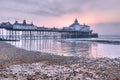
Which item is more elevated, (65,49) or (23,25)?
(23,25)

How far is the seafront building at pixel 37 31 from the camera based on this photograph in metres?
88.6

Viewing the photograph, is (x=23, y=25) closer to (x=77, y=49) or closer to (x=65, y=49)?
(x=65, y=49)

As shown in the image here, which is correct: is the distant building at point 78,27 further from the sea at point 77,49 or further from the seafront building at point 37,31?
the sea at point 77,49

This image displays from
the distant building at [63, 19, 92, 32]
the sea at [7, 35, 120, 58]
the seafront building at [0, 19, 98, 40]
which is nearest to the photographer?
the sea at [7, 35, 120, 58]

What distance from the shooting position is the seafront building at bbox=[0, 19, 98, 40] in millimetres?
88625

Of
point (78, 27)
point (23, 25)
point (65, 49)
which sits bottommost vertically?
point (65, 49)

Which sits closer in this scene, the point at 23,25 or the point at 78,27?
the point at 23,25

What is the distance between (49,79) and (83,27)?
123723 millimetres

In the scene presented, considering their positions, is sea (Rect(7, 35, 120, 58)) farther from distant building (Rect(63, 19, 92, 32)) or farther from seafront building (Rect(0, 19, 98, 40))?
distant building (Rect(63, 19, 92, 32))

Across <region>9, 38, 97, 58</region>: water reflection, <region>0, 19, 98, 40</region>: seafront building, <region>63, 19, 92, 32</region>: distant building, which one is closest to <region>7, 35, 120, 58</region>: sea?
<region>9, 38, 97, 58</region>: water reflection

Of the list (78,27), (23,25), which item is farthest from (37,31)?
(78,27)

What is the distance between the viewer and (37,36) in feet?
341

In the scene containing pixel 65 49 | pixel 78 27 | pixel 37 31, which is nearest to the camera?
pixel 65 49

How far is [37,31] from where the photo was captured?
9969 cm
